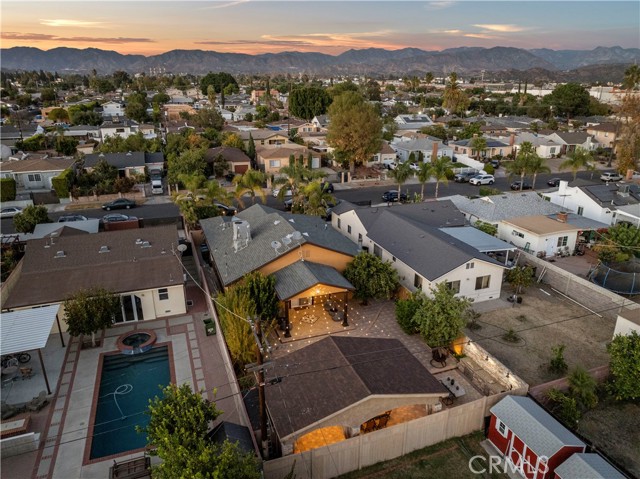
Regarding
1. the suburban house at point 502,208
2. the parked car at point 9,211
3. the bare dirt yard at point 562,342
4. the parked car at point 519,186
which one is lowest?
the bare dirt yard at point 562,342

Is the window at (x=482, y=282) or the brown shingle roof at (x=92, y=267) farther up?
the brown shingle roof at (x=92, y=267)

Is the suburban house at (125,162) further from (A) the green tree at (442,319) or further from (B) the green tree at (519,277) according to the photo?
(B) the green tree at (519,277)

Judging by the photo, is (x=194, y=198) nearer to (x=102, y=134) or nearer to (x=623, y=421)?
(x=623, y=421)

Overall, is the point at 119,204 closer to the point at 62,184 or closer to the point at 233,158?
the point at 62,184

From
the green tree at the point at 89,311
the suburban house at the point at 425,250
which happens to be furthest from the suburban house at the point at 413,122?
the green tree at the point at 89,311

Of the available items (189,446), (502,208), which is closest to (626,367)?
(189,446)

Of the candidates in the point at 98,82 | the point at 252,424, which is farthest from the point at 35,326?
the point at 98,82
